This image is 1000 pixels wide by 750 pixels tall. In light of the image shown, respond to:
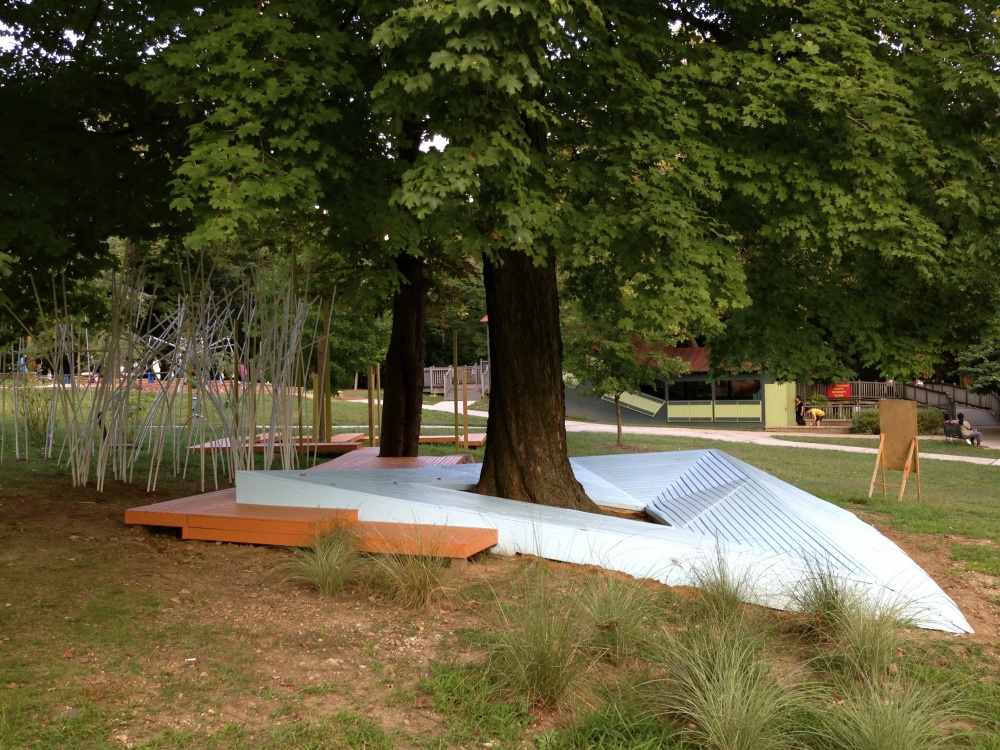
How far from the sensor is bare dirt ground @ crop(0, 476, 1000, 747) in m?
4.17

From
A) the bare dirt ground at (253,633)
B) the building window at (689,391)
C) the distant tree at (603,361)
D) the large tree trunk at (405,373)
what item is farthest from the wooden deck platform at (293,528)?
the building window at (689,391)

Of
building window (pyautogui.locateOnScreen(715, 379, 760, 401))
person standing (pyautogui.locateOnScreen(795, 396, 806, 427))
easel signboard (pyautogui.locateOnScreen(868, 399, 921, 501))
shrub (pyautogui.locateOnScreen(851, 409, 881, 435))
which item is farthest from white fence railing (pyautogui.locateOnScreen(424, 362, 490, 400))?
easel signboard (pyautogui.locateOnScreen(868, 399, 921, 501))

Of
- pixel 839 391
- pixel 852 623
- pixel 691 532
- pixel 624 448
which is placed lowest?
pixel 624 448

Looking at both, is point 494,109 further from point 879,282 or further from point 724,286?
point 879,282

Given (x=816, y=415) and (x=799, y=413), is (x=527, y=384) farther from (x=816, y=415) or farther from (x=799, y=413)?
(x=816, y=415)

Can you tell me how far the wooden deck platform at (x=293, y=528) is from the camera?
21.1 ft

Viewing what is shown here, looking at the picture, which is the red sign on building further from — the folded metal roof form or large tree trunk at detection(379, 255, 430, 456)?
the folded metal roof form

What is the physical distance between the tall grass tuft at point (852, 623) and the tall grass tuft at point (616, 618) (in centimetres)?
97

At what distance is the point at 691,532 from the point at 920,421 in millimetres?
24136

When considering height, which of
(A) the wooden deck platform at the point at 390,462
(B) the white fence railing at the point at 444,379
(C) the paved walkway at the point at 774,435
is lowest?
(C) the paved walkway at the point at 774,435

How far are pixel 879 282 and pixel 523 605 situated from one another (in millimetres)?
5512

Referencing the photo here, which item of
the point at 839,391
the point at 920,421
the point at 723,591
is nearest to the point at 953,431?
the point at 920,421

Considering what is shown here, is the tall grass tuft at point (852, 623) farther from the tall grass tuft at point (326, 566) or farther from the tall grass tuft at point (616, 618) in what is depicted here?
the tall grass tuft at point (326, 566)

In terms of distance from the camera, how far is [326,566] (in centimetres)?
590
